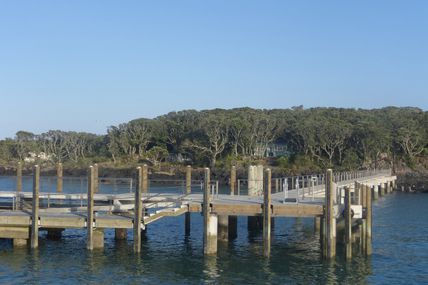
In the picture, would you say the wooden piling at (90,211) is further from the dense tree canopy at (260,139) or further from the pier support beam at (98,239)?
the dense tree canopy at (260,139)

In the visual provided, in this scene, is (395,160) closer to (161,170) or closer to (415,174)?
(415,174)

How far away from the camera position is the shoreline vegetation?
9975 cm

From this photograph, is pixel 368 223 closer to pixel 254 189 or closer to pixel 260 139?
pixel 254 189

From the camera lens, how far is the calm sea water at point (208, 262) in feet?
82.5

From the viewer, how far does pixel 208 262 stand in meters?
27.5

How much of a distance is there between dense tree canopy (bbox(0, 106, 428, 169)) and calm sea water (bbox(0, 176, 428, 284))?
64857 millimetres

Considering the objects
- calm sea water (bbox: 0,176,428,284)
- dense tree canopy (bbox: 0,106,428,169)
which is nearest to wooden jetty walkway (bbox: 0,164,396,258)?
calm sea water (bbox: 0,176,428,284)

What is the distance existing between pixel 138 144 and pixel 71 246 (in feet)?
295

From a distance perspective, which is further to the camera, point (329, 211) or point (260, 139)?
point (260, 139)

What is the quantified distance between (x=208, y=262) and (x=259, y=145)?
84669mm

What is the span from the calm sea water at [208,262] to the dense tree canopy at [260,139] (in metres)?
64.9

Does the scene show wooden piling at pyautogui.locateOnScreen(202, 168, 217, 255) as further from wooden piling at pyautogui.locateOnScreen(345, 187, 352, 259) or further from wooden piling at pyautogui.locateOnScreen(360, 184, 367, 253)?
wooden piling at pyautogui.locateOnScreen(360, 184, 367, 253)

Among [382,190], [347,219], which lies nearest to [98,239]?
[347,219]

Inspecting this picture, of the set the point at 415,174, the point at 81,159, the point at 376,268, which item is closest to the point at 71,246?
the point at 376,268
